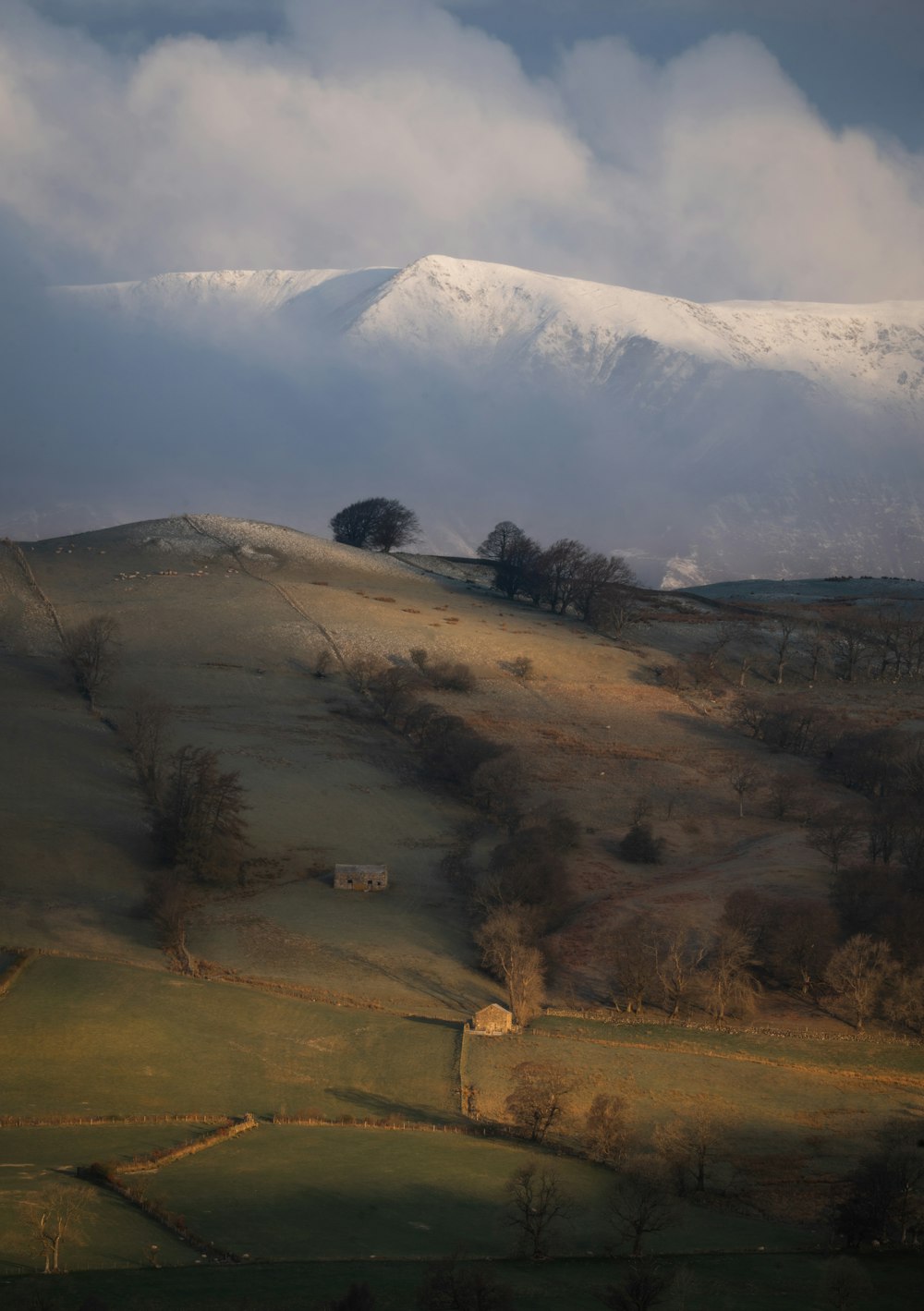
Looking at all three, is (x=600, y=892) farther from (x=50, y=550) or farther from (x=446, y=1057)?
(x=50, y=550)

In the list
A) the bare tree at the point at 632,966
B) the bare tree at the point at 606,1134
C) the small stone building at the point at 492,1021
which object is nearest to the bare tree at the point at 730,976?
the bare tree at the point at 632,966

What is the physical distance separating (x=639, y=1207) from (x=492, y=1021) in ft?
56.2

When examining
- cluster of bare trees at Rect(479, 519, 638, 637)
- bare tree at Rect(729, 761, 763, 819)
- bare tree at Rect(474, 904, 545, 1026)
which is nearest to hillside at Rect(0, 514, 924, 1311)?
bare tree at Rect(729, 761, 763, 819)

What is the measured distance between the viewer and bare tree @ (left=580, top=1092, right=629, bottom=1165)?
1625 inches

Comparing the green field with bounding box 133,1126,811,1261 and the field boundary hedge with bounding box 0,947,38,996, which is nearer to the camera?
the green field with bounding box 133,1126,811,1261

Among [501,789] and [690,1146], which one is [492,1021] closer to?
[690,1146]

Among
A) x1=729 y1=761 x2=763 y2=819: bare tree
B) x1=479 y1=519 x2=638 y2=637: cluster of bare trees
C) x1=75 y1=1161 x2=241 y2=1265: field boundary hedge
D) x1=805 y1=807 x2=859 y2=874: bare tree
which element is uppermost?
x1=479 y1=519 x2=638 y2=637: cluster of bare trees

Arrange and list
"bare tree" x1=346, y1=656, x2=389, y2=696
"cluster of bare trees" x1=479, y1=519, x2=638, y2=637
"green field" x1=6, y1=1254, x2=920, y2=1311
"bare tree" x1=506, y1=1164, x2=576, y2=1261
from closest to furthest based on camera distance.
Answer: "green field" x1=6, y1=1254, x2=920, y2=1311 → "bare tree" x1=506, y1=1164, x2=576, y2=1261 → "bare tree" x1=346, y1=656, x2=389, y2=696 → "cluster of bare trees" x1=479, y1=519, x2=638, y2=637

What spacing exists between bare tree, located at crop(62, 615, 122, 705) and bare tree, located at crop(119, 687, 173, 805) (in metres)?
5.32

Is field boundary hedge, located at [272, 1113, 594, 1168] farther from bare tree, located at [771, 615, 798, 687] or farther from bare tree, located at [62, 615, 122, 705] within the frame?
bare tree, located at [771, 615, 798, 687]

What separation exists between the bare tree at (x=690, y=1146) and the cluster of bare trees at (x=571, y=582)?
90.5 m

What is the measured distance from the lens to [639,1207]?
34688 mm

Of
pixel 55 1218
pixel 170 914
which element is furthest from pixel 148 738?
pixel 55 1218

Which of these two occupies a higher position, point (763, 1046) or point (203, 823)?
point (203, 823)
